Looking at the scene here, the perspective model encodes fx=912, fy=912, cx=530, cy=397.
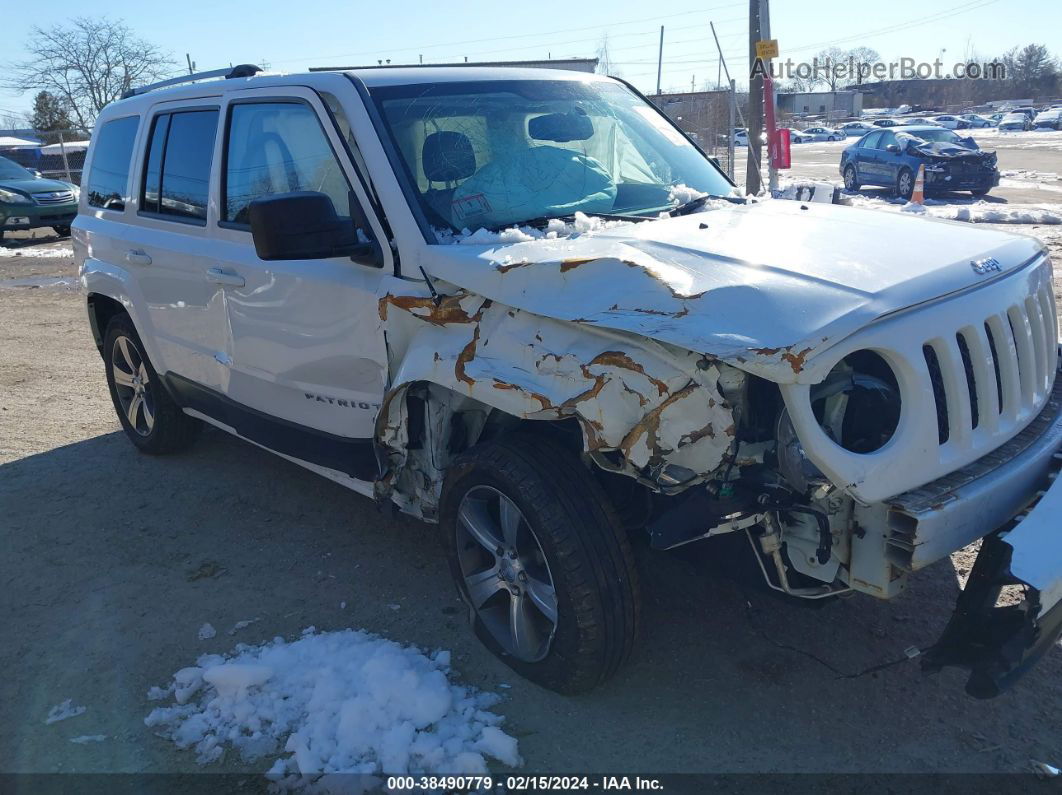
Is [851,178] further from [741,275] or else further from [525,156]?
[741,275]

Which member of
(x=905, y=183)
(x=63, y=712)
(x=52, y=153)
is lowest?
(x=63, y=712)

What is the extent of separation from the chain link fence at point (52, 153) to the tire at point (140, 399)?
24288 mm

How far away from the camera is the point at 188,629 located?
3.66 metres

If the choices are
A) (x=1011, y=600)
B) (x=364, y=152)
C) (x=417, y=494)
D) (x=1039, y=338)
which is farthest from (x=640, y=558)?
(x=364, y=152)

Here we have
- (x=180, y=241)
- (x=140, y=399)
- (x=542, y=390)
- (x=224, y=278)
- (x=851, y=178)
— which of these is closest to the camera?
(x=542, y=390)

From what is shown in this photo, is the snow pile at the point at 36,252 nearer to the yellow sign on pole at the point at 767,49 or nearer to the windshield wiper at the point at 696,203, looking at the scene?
the yellow sign on pole at the point at 767,49

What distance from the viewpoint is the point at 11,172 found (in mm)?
18609

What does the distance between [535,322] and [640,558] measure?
1.60 m

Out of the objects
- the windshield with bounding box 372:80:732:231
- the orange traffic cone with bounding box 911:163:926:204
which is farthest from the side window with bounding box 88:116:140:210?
the orange traffic cone with bounding box 911:163:926:204

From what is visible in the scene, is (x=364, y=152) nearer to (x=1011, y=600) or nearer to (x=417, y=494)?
(x=417, y=494)

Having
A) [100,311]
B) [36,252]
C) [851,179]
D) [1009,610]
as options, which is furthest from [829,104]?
[1009,610]

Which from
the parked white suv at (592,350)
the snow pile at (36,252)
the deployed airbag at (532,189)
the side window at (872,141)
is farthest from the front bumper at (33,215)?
the side window at (872,141)

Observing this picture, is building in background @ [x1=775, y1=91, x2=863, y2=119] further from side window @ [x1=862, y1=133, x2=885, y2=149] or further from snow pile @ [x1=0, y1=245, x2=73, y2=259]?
snow pile @ [x1=0, y1=245, x2=73, y2=259]

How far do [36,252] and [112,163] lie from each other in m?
12.6
